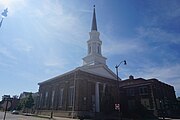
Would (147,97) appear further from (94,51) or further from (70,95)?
(70,95)

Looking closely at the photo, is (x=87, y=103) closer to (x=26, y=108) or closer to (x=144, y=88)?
(x=144, y=88)

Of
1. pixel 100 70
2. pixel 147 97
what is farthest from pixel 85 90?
pixel 147 97

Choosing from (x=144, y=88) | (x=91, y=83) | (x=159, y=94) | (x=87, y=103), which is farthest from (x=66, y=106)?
(x=159, y=94)

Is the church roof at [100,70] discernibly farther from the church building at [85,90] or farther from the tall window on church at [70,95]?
the tall window on church at [70,95]

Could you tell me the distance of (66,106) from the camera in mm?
37781

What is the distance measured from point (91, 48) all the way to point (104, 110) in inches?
724

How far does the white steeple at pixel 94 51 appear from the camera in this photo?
46406 mm

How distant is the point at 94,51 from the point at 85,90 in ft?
47.0

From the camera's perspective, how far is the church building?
118ft

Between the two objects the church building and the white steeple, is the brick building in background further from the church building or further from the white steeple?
the white steeple

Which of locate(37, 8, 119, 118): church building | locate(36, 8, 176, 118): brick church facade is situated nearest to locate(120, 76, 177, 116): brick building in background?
locate(36, 8, 176, 118): brick church facade

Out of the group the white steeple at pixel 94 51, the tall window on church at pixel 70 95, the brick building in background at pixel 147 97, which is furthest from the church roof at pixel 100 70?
the brick building in background at pixel 147 97

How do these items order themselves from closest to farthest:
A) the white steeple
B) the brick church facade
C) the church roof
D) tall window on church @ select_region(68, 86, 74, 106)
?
the brick church facade, tall window on church @ select_region(68, 86, 74, 106), the church roof, the white steeple

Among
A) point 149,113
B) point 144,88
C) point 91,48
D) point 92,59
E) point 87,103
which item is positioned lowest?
point 149,113
